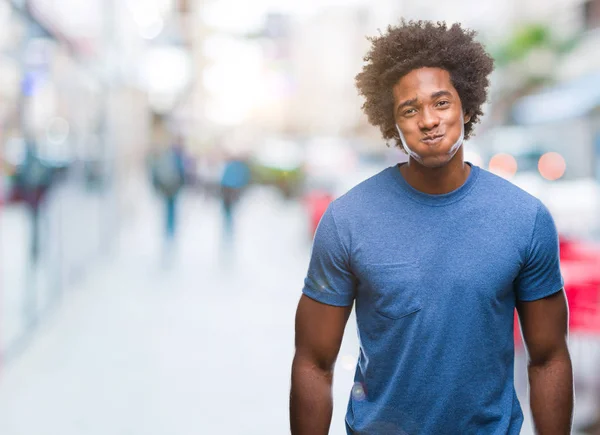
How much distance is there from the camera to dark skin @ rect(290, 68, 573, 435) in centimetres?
231

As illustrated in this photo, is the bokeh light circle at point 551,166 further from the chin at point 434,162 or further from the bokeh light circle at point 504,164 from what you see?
the chin at point 434,162

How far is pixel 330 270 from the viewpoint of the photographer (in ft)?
7.61

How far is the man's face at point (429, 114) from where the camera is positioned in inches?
90.4

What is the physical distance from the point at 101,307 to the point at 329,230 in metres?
8.30

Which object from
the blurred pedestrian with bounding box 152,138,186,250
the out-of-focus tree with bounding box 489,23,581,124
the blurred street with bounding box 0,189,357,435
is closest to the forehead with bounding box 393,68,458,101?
the blurred street with bounding box 0,189,357,435

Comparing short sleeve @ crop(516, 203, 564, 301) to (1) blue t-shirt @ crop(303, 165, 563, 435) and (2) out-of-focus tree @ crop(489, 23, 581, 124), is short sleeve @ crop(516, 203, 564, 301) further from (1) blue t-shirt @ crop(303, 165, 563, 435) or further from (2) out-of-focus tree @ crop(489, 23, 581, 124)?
(2) out-of-focus tree @ crop(489, 23, 581, 124)

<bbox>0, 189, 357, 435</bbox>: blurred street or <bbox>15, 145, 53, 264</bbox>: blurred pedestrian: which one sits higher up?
<bbox>15, 145, 53, 264</bbox>: blurred pedestrian

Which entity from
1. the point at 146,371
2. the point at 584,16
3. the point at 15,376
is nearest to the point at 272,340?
the point at 146,371

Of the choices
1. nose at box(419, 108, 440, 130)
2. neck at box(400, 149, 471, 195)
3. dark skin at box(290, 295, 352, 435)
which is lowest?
dark skin at box(290, 295, 352, 435)

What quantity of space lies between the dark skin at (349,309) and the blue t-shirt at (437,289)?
50 mm

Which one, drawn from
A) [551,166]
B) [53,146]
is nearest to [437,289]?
[53,146]

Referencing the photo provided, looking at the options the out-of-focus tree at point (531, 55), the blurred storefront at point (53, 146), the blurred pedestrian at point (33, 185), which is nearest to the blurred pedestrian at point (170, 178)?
the blurred storefront at point (53, 146)

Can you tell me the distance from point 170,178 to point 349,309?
1182 cm

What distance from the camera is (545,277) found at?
2.30 m
